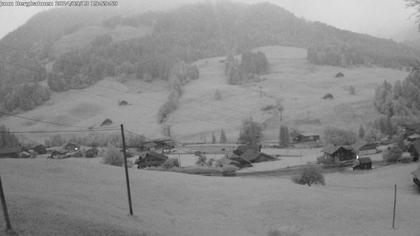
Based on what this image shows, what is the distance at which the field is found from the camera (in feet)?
60.3

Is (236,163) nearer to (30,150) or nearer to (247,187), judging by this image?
(247,187)

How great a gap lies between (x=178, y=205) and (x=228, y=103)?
105824 millimetres

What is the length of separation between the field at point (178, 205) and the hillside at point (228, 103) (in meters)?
68.0

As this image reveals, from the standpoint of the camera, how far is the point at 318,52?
180750mm

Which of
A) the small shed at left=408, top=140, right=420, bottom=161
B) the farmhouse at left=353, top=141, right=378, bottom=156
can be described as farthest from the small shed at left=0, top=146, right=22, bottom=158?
the small shed at left=408, top=140, right=420, bottom=161

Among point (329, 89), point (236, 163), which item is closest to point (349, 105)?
point (329, 89)

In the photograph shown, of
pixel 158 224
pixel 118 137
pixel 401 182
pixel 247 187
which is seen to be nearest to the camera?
pixel 158 224

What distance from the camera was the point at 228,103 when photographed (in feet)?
434

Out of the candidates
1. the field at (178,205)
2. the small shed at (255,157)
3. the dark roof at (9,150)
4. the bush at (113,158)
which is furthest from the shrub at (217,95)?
the field at (178,205)

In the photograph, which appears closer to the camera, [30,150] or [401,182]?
[401,182]

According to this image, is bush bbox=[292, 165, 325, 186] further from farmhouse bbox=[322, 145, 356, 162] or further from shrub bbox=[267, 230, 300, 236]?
farmhouse bbox=[322, 145, 356, 162]

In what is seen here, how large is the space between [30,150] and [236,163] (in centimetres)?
4917

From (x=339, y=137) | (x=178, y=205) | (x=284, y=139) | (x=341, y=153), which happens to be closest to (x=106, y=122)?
(x=284, y=139)

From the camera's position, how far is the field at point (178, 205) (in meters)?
18.4
